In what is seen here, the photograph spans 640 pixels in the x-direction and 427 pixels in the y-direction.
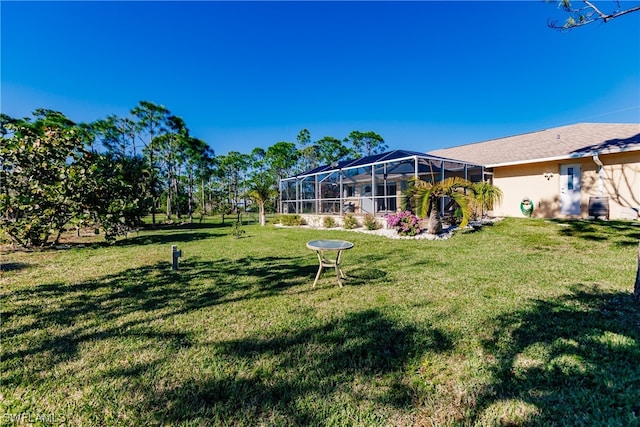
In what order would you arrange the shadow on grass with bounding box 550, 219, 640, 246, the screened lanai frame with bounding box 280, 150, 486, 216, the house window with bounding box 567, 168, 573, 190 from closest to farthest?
the shadow on grass with bounding box 550, 219, 640, 246 → the house window with bounding box 567, 168, 573, 190 → the screened lanai frame with bounding box 280, 150, 486, 216

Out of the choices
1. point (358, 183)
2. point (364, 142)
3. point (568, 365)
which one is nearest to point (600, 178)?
point (358, 183)

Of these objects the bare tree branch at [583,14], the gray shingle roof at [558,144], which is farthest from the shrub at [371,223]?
the bare tree branch at [583,14]

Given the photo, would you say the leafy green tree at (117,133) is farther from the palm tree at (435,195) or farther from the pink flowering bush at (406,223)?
the palm tree at (435,195)

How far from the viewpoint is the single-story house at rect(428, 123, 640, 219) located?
34.2ft

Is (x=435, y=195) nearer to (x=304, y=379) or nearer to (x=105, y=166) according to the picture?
(x=304, y=379)

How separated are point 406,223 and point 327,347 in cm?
794

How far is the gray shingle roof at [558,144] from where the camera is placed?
10.8 metres

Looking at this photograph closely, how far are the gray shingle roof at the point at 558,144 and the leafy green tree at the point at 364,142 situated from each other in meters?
21.3

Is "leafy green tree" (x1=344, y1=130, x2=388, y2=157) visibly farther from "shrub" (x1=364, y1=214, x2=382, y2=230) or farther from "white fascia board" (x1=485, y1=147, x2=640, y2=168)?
"shrub" (x1=364, y1=214, x2=382, y2=230)

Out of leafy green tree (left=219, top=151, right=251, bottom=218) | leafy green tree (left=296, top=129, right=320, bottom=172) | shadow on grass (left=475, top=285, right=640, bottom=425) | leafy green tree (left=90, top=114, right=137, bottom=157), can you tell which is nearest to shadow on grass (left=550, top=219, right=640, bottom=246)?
shadow on grass (left=475, top=285, right=640, bottom=425)

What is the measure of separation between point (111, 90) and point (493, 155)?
952 inches

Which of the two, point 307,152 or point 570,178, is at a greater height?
point 307,152

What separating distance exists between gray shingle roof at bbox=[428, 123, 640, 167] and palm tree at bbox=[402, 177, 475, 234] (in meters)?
5.18

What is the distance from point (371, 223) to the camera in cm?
1182
